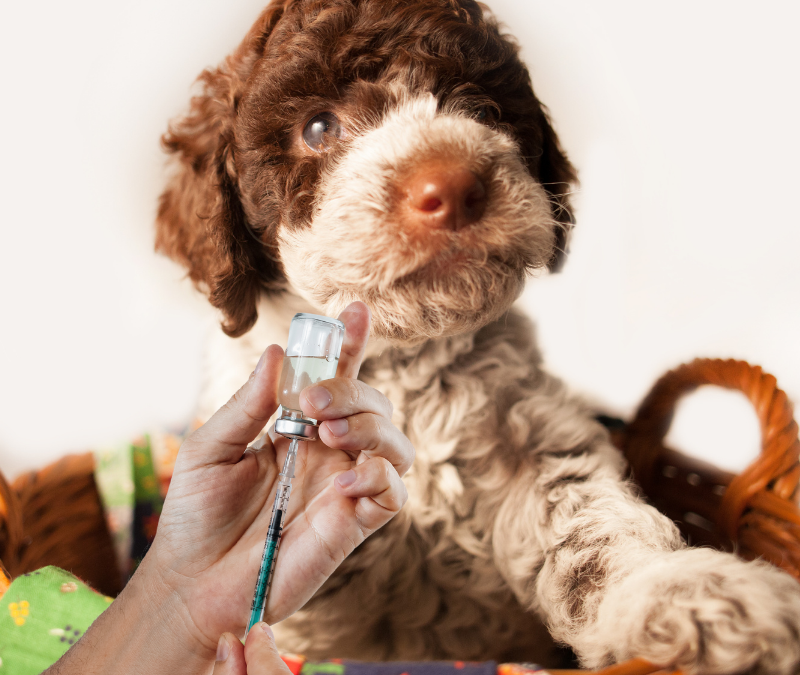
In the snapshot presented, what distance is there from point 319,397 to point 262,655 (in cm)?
36

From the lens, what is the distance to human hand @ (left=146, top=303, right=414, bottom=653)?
1.01 m

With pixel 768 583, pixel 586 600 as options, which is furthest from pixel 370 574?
pixel 768 583

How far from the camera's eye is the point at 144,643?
1018 mm

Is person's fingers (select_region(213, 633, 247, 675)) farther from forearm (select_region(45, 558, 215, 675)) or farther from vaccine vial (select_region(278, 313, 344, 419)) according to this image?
vaccine vial (select_region(278, 313, 344, 419))

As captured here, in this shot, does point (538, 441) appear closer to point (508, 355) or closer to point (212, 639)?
point (508, 355)

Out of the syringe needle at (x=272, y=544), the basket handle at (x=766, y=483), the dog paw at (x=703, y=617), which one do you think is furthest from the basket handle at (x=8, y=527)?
the basket handle at (x=766, y=483)

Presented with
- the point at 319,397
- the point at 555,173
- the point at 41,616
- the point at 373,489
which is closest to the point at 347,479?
A: the point at 373,489

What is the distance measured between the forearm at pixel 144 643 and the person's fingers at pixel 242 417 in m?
0.24

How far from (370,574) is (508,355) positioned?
2.12 feet

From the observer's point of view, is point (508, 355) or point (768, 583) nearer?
point (768, 583)

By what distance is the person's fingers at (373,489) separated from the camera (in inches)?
37.5

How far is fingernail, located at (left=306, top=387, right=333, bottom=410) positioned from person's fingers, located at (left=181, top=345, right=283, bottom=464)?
14cm

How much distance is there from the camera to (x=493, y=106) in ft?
4.37

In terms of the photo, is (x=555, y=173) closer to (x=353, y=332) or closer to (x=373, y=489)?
(x=353, y=332)
